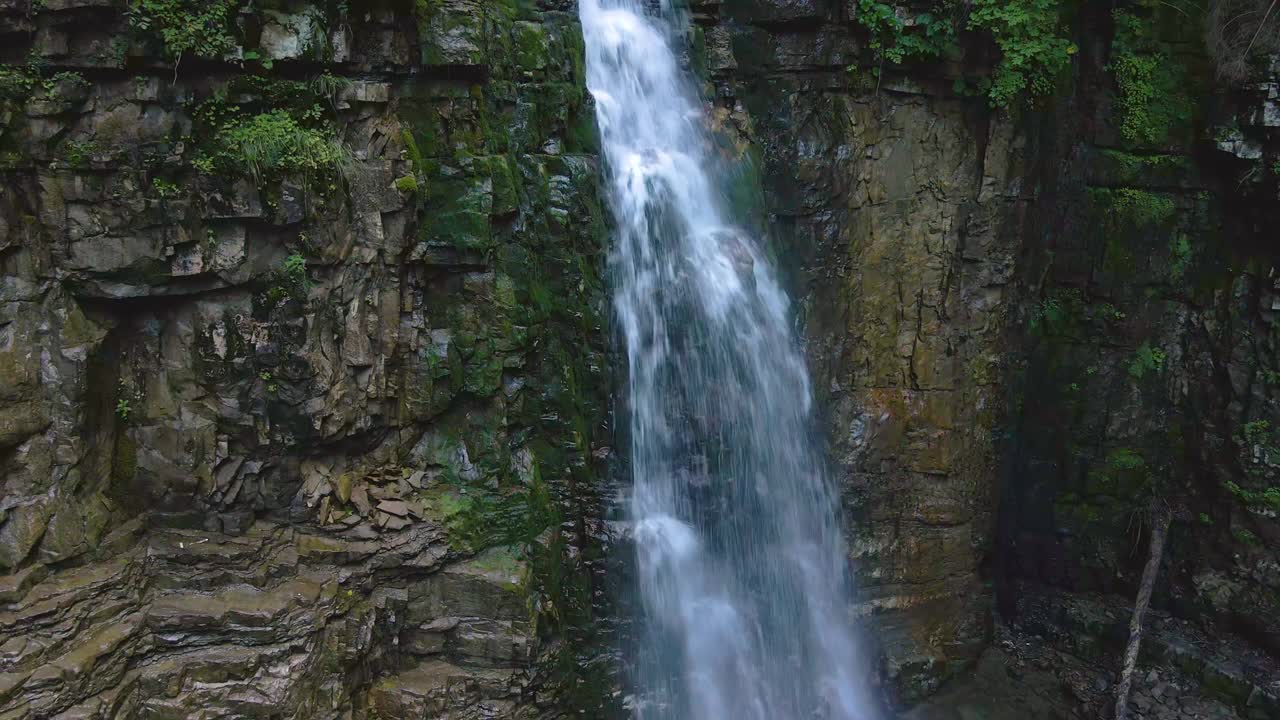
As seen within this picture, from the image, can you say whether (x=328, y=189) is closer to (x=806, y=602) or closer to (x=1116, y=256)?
(x=806, y=602)

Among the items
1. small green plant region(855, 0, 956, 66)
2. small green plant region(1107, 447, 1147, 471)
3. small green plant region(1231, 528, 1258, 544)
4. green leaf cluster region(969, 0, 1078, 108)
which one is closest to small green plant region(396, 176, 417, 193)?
small green plant region(855, 0, 956, 66)

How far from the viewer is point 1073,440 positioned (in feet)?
34.7

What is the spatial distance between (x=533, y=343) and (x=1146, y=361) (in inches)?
297

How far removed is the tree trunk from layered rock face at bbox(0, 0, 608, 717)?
A: 6.12m

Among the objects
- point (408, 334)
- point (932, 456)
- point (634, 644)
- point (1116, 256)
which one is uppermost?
point (1116, 256)

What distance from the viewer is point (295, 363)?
7.30m

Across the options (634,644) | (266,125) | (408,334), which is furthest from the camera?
(634,644)

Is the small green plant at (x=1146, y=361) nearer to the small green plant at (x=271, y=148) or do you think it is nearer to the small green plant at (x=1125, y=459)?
the small green plant at (x=1125, y=459)

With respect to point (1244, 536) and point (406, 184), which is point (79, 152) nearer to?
point (406, 184)

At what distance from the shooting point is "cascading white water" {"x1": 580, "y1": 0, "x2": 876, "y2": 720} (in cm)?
904

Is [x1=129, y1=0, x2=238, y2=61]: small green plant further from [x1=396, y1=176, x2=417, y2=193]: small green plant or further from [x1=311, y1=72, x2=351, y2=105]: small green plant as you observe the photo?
[x1=396, y1=176, x2=417, y2=193]: small green plant

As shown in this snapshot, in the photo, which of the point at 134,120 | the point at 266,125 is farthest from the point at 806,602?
the point at 134,120

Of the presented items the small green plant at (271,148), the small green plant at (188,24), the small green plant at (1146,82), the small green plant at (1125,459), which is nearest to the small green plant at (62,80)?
the small green plant at (188,24)

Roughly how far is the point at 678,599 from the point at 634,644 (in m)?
0.69
